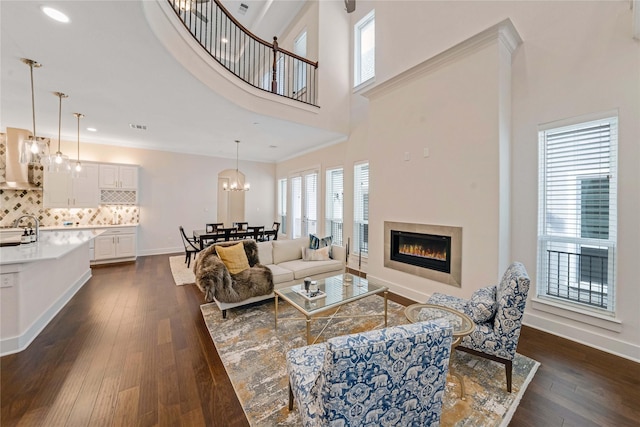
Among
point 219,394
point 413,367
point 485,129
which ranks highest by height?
point 485,129

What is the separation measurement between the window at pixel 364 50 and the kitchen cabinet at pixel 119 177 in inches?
237

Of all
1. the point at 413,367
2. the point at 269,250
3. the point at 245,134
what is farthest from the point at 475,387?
the point at 245,134

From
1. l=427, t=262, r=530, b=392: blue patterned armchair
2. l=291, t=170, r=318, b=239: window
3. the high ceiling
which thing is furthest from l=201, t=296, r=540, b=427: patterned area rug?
l=291, t=170, r=318, b=239: window

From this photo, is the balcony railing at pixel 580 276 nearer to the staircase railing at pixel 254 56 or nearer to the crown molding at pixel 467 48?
the crown molding at pixel 467 48

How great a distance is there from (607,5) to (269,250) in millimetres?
4984

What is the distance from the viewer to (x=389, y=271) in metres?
4.21

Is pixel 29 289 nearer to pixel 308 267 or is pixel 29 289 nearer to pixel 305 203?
pixel 308 267

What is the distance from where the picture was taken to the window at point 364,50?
5391 millimetres

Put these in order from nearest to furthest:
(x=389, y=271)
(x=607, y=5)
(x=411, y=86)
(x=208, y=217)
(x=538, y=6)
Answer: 1. (x=607, y=5)
2. (x=538, y=6)
3. (x=411, y=86)
4. (x=389, y=271)
5. (x=208, y=217)

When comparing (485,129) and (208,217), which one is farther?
(208,217)

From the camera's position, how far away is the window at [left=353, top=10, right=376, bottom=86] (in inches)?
212

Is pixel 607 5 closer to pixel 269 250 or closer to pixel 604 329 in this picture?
pixel 604 329

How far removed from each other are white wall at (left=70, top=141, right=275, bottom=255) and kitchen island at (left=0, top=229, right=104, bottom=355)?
335cm

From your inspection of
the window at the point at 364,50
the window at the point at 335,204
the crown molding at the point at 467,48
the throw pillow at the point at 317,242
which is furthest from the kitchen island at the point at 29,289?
the window at the point at 364,50
